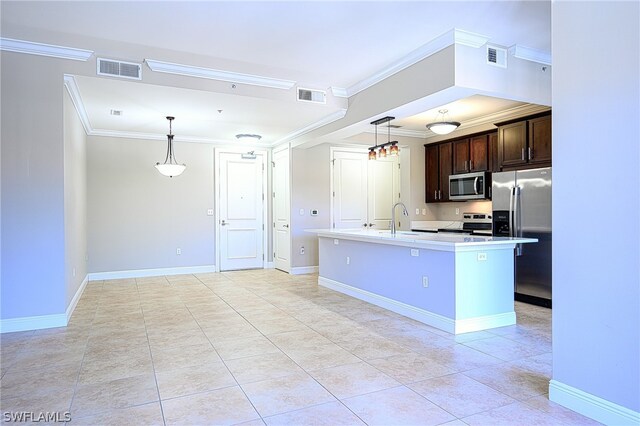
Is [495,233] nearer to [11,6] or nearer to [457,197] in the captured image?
[457,197]

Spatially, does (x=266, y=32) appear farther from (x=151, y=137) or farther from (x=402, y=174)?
(x=402, y=174)

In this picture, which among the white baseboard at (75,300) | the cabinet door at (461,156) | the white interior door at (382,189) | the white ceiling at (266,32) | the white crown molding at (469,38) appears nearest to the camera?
the white ceiling at (266,32)

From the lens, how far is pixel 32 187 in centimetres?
392

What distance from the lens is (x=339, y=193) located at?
7.88m

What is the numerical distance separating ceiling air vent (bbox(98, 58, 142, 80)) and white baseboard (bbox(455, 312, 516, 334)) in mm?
4122

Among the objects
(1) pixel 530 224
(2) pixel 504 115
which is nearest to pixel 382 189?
(2) pixel 504 115

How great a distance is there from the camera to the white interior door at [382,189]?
8194 mm

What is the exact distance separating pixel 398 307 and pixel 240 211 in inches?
177

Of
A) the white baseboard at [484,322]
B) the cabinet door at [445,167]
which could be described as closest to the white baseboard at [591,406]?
the white baseboard at [484,322]

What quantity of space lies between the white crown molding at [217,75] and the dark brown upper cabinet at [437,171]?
3.56 metres

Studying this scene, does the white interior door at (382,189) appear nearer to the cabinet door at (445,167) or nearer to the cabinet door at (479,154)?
the cabinet door at (445,167)

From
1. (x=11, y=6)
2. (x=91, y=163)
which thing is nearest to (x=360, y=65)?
(x=11, y=6)

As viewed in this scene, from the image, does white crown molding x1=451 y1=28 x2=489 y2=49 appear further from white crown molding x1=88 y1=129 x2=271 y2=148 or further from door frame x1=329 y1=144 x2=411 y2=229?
white crown molding x1=88 y1=129 x2=271 y2=148

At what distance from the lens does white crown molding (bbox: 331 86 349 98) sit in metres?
5.29
